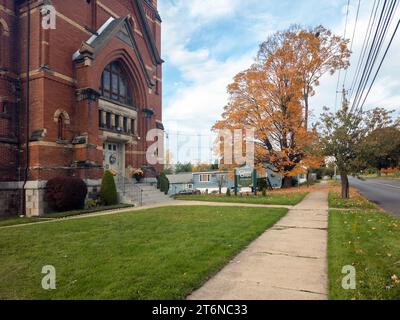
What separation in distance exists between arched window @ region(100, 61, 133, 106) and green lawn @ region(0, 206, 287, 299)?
11.5m

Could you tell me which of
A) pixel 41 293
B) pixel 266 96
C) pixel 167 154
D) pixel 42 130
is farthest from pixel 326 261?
pixel 167 154

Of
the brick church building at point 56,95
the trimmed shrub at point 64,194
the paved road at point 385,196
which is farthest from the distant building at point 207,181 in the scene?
the trimmed shrub at point 64,194

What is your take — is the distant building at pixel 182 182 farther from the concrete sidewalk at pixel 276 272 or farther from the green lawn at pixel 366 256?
the concrete sidewalk at pixel 276 272

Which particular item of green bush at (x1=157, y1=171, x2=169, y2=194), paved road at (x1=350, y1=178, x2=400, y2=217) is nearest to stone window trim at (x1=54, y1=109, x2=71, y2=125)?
green bush at (x1=157, y1=171, x2=169, y2=194)

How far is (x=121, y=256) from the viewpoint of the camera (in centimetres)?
520

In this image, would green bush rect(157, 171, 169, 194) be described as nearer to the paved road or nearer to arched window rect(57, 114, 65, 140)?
arched window rect(57, 114, 65, 140)

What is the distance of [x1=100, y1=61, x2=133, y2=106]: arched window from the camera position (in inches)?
711

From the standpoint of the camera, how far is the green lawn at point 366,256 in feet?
12.0

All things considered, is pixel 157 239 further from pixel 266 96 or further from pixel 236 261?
pixel 266 96

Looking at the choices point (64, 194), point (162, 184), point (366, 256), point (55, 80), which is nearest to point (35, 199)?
point (64, 194)

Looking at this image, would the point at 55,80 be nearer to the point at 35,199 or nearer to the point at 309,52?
the point at 35,199

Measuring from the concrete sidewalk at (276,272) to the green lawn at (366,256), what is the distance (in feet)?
0.68

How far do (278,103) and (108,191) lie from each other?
1758 centimetres
